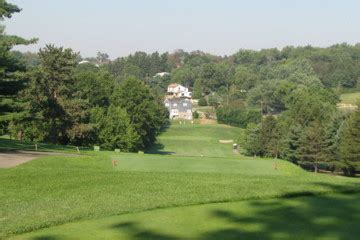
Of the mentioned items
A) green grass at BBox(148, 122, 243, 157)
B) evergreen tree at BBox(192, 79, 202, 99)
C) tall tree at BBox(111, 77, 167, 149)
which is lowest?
green grass at BBox(148, 122, 243, 157)

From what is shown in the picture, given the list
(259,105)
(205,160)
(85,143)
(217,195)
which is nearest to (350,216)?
(217,195)

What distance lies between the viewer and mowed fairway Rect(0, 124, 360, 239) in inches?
391

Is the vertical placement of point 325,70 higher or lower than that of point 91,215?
higher

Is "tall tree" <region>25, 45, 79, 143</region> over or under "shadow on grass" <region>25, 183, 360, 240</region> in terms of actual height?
over

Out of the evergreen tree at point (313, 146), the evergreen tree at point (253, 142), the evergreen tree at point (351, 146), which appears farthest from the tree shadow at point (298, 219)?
the evergreen tree at point (253, 142)

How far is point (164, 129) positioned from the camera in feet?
338

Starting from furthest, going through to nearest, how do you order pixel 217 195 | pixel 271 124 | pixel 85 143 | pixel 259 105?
pixel 259 105
pixel 271 124
pixel 85 143
pixel 217 195

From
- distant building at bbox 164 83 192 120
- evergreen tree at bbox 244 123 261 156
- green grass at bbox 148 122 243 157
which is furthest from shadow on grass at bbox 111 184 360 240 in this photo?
distant building at bbox 164 83 192 120

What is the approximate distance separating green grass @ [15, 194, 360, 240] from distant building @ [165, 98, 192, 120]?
386 ft

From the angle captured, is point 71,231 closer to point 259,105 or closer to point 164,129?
point 164,129

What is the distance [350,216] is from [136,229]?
4.57 m

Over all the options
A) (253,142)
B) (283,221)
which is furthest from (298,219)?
(253,142)

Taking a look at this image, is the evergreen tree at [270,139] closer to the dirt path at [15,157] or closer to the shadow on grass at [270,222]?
the dirt path at [15,157]

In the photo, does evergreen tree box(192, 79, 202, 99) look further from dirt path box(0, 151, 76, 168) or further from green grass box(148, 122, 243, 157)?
dirt path box(0, 151, 76, 168)
